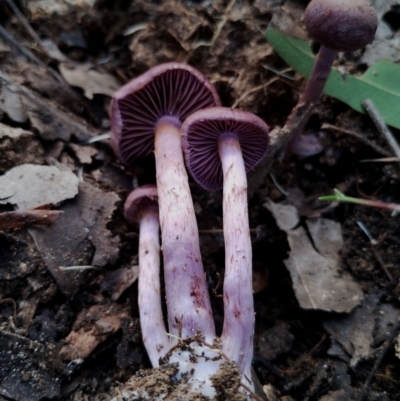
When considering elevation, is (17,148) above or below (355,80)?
below

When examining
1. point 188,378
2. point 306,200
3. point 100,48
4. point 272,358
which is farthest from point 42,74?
point 272,358

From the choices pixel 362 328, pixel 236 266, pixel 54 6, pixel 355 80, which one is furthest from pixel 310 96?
pixel 54 6

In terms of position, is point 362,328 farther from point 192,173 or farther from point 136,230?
point 136,230

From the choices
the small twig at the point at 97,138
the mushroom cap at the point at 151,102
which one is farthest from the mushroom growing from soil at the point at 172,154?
the small twig at the point at 97,138

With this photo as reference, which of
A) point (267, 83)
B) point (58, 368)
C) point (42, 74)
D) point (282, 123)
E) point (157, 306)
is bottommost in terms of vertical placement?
point (58, 368)

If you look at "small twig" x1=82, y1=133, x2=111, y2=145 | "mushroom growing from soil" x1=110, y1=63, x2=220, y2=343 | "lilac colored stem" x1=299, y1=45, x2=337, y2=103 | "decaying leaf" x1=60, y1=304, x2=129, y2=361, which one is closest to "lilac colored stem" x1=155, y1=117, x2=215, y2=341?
"mushroom growing from soil" x1=110, y1=63, x2=220, y2=343

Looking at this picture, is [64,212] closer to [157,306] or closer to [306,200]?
[157,306]
